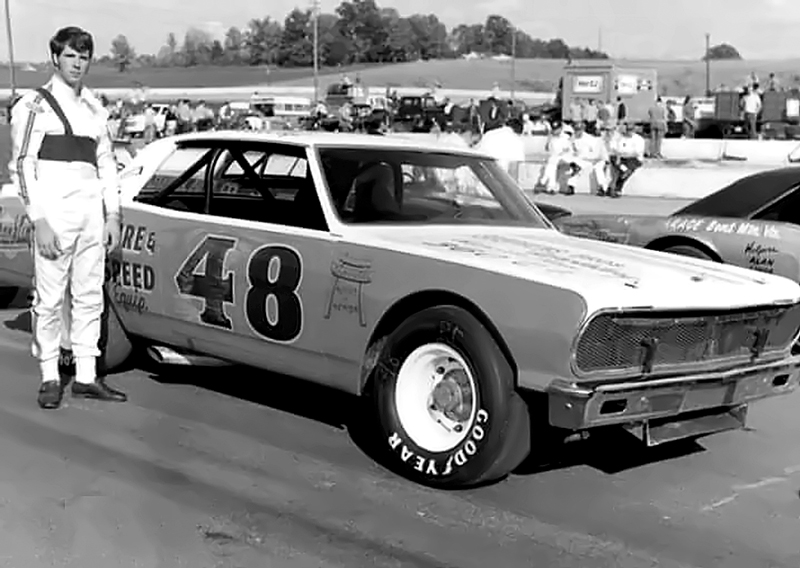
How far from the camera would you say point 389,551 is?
3.92m

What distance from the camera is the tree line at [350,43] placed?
139375mm

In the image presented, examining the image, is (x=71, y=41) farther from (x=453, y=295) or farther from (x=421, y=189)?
(x=453, y=295)

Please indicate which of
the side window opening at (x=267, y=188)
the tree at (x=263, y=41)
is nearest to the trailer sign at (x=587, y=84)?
the side window opening at (x=267, y=188)

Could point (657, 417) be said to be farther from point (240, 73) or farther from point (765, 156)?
point (240, 73)

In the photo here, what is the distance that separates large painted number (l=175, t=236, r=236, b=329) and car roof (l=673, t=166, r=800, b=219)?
4002mm

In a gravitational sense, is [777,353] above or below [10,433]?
above

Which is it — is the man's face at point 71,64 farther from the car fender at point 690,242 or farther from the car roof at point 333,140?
the car fender at point 690,242

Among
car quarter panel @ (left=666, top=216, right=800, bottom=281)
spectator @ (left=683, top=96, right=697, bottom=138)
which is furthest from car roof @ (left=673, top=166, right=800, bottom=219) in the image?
spectator @ (left=683, top=96, right=697, bottom=138)

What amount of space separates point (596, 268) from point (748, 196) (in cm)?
374

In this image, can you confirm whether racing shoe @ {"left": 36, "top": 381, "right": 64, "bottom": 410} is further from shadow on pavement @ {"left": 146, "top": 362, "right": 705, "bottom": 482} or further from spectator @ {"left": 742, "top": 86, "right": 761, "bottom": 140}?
spectator @ {"left": 742, "top": 86, "right": 761, "bottom": 140}

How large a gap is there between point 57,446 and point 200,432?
2.23 ft

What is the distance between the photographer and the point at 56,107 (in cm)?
548

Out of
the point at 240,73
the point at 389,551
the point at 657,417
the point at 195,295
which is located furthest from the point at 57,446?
the point at 240,73

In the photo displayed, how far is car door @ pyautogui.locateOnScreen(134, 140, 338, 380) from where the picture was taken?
5.14m
